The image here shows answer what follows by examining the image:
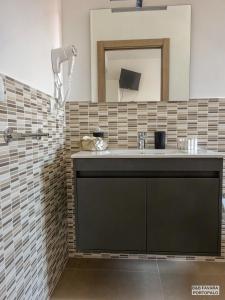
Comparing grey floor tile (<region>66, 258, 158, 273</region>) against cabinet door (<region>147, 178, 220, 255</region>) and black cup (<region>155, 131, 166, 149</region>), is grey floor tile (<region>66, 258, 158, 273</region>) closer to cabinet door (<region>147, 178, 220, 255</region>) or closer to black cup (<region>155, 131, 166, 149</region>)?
cabinet door (<region>147, 178, 220, 255</region>)

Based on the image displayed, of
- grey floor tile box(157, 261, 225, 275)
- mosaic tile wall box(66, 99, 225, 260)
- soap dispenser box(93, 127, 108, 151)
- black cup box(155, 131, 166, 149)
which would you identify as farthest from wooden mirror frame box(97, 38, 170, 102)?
grey floor tile box(157, 261, 225, 275)

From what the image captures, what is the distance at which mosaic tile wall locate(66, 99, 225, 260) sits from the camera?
1699 mm

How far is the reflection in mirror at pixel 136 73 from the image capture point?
1713mm

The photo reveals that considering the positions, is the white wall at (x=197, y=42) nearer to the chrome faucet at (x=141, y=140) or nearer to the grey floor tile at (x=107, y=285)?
the chrome faucet at (x=141, y=140)

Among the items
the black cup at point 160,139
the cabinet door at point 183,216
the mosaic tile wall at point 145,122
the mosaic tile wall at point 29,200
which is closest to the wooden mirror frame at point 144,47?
the mosaic tile wall at point 145,122

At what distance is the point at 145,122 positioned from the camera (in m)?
1.74

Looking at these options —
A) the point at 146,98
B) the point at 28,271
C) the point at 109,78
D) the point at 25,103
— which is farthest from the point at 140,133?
the point at 28,271

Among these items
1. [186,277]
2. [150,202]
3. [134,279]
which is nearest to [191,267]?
[186,277]

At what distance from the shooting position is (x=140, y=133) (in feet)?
5.64

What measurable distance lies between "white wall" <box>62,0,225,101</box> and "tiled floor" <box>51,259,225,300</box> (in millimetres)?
1214

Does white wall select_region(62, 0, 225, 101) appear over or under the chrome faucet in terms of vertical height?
over

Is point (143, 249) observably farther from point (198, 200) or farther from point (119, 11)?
point (119, 11)

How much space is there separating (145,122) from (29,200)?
982 mm

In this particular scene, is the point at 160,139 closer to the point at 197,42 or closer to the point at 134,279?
the point at 197,42
